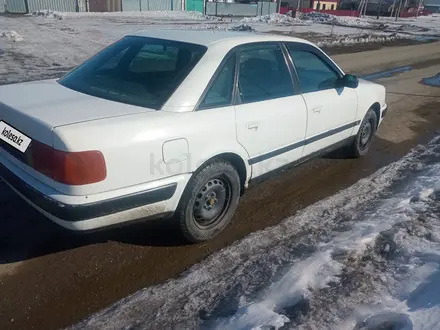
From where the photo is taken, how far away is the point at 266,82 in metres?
3.66

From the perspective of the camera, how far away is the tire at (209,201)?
3090 millimetres

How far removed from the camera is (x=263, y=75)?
367 cm

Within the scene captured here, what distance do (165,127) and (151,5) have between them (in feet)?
133

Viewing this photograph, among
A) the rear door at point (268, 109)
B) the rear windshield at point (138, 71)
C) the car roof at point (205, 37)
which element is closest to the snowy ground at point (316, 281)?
the rear door at point (268, 109)

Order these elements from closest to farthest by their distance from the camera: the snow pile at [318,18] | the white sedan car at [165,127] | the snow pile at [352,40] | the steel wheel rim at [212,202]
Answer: the white sedan car at [165,127] → the steel wheel rim at [212,202] → the snow pile at [352,40] → the snow pile at [318,18]

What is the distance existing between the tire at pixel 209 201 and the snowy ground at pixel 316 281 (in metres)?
0.26

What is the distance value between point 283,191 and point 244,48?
64.7 inches

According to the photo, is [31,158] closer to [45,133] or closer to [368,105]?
[45,133]

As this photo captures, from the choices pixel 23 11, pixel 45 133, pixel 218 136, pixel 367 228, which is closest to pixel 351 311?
pixel 367 228

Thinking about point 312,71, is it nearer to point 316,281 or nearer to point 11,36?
point 316,281

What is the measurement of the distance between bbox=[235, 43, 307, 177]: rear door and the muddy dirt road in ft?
1.73

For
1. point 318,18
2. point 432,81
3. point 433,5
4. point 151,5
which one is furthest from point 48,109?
point 433,5

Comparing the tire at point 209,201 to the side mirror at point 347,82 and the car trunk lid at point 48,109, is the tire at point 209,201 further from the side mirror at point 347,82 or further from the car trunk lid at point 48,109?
the side mirror at point 347,82

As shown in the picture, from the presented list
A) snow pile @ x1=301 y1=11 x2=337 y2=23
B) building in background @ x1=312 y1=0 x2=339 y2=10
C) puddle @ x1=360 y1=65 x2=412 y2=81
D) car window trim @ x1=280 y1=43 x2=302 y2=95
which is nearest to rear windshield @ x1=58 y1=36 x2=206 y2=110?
car window trim @ x1=280 y1=43 x2=302 y2=95
